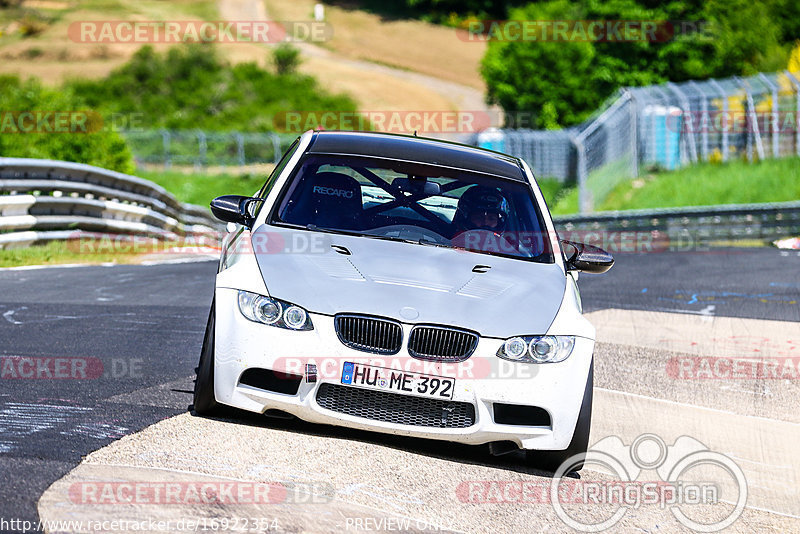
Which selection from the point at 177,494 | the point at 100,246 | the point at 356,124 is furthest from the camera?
the point at 356,124

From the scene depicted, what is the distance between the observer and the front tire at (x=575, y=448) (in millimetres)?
6062

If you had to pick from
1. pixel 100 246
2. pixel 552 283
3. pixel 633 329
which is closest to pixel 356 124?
pixel 100 246

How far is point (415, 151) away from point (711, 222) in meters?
16.7

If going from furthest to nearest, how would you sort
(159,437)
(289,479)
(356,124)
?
(356,124) → (159,437) → (289,479)

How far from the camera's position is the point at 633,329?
1110 cm

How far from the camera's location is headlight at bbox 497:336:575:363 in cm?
588

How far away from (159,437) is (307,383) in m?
0.74

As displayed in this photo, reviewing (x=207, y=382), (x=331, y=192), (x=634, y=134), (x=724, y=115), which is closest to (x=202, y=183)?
(x=634, y=134)

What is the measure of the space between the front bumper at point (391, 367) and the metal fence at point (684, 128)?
78.4 ft

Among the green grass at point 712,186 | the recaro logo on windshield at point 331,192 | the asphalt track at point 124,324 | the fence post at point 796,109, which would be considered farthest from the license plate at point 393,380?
the fence post at point 796,109

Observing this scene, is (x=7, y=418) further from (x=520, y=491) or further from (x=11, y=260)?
(x=11, y=260)

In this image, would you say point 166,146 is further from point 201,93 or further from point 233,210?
point 233,210

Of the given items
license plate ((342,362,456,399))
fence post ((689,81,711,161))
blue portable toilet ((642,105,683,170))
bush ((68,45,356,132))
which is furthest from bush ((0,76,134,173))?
bush ((68,45,356,132))

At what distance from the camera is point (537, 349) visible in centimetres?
596
